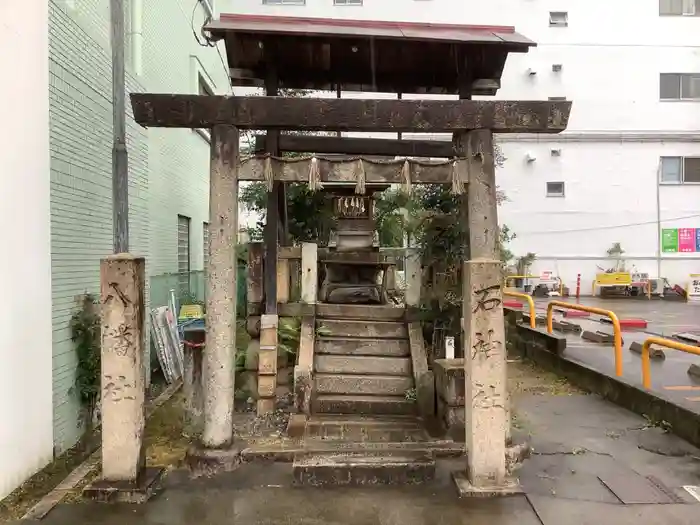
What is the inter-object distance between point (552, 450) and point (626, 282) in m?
21.5

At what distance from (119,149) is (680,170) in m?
27.2

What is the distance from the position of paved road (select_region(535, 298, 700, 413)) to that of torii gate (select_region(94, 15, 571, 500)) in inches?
134

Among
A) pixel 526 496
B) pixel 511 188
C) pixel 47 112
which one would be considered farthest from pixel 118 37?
pixel 511 188

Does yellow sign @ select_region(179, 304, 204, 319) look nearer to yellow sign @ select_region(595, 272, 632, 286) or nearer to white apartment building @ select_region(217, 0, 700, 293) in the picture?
white apartment building @ select_region(217, 0, 700, 293)

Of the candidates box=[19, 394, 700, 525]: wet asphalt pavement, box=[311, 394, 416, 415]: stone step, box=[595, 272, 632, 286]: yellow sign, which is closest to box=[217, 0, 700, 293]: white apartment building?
box=[595, 272, 632, 286]: yellow sign

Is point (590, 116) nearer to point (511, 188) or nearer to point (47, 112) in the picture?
point (511, 188)

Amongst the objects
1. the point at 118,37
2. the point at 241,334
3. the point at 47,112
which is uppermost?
the point at 118,37

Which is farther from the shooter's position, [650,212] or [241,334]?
[650,212]

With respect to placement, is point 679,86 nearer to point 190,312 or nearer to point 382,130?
point 190,312

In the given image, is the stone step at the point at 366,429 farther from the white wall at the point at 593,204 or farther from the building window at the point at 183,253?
the white wall at the point at 593,204

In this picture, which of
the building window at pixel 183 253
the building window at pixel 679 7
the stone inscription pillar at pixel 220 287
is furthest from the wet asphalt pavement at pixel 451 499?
the building window at pixel 679 7

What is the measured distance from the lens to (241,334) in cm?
1054

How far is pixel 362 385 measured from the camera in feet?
26.9

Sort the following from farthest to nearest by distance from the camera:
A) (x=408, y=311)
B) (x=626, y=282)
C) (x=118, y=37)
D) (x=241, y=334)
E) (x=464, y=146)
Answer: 1. (x=626, y=282)
2. (x=241, y=334)
3. (x=408, y=311)
4. (x=118, y=37)
5. (x=464, y=146)
